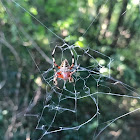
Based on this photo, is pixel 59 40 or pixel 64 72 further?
pixel 59 40

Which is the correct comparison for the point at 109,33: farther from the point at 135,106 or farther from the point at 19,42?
the point at 19,42

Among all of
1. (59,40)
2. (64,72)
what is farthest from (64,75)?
(59,40)

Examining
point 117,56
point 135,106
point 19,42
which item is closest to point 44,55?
point 19,42

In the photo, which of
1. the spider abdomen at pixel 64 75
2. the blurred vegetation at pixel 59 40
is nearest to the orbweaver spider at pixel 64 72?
the spider abdomen at pixel 64 75

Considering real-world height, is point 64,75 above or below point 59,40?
below

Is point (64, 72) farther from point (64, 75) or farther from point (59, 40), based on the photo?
point (59, 40)

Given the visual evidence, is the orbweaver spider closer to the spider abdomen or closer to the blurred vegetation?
the spider abdomen

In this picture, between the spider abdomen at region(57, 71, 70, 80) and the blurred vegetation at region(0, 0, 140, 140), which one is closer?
the spider abdomen at region(57, 71, 70, 80)

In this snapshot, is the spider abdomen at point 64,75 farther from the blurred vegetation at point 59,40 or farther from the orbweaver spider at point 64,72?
the blurred vegetation at point 59,40

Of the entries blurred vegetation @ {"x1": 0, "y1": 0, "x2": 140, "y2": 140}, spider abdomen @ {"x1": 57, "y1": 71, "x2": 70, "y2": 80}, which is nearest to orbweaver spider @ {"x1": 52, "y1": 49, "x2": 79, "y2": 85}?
spider abdomen @ {"x1": 57, "y1": 71, "x2": 70, "y2": 80}
